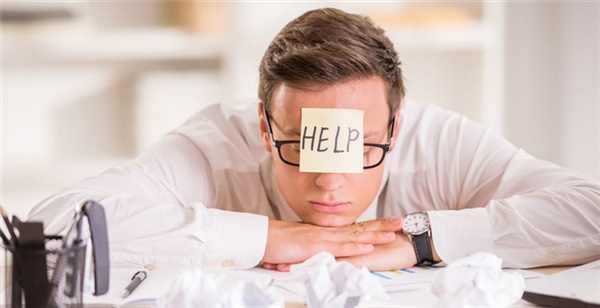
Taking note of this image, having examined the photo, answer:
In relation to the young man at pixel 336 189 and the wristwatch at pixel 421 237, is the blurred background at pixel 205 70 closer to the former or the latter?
the young man at pixel 336 189

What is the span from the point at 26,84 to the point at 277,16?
0.98 m

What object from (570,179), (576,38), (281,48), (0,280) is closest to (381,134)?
(281,48)

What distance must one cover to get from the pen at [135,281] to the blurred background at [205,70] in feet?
4.88

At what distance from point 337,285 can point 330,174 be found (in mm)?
399

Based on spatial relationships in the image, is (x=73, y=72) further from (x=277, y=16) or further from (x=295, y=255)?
(x=295, y=255)

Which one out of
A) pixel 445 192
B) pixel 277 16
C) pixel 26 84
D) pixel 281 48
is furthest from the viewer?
pixel 26 84

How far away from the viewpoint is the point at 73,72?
3066 millimetres

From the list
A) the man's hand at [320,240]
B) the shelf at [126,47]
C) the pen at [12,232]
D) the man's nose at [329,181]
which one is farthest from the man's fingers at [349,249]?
the shelf at [126,47]

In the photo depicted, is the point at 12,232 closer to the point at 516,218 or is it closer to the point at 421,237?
the point at 421,237

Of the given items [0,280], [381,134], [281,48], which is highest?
[281,48]

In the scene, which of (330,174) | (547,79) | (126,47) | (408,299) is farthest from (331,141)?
(547,79)

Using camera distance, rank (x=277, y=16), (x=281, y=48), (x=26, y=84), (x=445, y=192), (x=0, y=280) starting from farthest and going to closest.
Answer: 1. (x=26, y=84)
2. (x=277, y=16)
3. (x=445, y=192)
4. (x=281, y=48)
5. (x=0, y=280)

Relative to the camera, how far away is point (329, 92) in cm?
149

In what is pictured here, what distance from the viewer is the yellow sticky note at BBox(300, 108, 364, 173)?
54.3 inches
